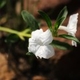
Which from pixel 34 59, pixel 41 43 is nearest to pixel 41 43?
pixel 41 43

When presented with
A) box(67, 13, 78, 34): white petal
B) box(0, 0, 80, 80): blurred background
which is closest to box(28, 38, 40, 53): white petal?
box(67, 13, 78, 34): white petal

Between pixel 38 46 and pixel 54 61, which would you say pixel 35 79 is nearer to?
pixel 54 61

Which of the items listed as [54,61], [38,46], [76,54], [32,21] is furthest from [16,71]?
[38,46]

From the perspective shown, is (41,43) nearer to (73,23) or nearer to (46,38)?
(46,38)

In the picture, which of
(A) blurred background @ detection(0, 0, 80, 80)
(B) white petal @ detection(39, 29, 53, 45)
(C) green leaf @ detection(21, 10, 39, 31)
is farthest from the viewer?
(A) blurred background @ detection(0, 0, 80, 80)

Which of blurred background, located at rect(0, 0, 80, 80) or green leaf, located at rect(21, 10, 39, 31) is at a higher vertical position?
green leaf, located at rect(21, 10, 39, 31)

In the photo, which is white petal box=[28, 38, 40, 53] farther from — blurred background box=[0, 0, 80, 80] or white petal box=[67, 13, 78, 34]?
blurred background box=[0, 0, 80, 80]
